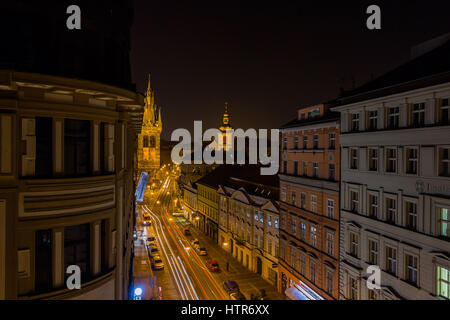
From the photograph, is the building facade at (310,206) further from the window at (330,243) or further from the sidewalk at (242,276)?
the sidewalk at (242,276)

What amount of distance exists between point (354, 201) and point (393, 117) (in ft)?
24.1

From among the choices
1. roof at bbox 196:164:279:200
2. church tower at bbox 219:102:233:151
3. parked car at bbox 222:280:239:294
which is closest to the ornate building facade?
church tower at bbox 219:102:233:151

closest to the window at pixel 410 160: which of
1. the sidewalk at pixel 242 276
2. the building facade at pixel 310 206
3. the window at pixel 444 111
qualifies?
the window at pixel 444 111

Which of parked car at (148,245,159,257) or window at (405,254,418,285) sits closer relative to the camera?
window at (405,254,418,285)

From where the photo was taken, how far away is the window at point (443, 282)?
16.0 meters

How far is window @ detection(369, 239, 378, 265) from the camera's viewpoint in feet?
69.4

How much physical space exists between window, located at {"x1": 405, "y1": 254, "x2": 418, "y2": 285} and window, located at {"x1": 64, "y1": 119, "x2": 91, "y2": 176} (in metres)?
19.6

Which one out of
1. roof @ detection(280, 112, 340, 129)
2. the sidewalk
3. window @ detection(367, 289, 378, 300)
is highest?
roof @ detection(280, 112, 340, 129)

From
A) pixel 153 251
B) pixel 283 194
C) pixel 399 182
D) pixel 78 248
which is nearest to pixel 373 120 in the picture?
pixel 399 182

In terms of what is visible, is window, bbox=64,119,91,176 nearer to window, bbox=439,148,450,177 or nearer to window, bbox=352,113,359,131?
window, bbox=439,148,450,177

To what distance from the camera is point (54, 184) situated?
9.05 meters

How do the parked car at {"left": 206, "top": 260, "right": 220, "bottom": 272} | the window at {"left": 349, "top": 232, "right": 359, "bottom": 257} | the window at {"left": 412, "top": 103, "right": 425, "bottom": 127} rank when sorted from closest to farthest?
1. the window at {"left": 412, "top": 103, "right": 425, "bottom": 127}
2. the window at {"left": 349, "top": 232, "right": 359, "bottom": 257}
3. the parked car at {"left": 206, "top": 260, "right": 220, "bottom": 272}

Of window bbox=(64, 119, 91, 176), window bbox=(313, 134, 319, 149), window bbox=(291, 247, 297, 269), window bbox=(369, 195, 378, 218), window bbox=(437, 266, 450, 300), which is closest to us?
window bbox=(64, 119, 91, 176)

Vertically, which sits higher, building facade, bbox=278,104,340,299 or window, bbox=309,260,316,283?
building facade, bbox=278,104,340,299
